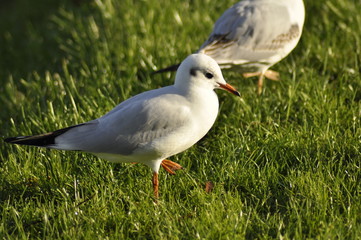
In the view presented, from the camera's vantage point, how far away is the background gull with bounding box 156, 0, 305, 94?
5.30 m

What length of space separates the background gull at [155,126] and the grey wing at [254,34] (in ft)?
4.26

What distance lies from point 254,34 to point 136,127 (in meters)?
1.97

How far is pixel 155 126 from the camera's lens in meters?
3.87

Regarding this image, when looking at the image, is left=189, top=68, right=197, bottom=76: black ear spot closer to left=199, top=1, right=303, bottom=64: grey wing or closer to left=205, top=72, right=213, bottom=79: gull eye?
left=205, top=72, right=213, bottom=79: gull eye

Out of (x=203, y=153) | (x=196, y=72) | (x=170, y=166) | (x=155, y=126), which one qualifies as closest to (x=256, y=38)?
(x=203, y=153)

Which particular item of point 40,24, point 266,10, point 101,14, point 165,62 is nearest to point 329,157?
point 266,10

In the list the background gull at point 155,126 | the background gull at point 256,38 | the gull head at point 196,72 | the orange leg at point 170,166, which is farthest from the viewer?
the background gull at point 256,38

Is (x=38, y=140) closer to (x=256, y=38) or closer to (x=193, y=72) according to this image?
(x=193, y=72)

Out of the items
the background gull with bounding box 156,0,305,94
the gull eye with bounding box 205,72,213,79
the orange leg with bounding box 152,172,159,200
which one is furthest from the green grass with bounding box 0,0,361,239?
the gull eye with bounding box 205,72,213,79

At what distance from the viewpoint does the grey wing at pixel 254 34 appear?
5312mm

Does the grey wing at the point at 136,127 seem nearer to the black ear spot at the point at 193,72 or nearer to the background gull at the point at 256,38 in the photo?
the black ear spot at the point at 193,72

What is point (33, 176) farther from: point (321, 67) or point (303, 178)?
point (321, 67)

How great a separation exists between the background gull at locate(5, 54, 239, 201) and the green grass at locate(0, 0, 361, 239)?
27 centimetres

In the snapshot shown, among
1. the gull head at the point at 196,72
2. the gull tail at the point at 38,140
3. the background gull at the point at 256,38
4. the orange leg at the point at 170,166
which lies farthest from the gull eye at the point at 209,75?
the background gull at the point at 256,38
